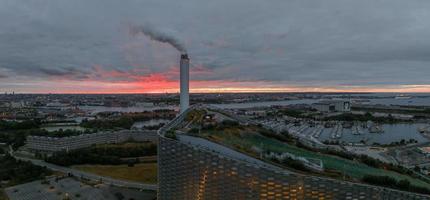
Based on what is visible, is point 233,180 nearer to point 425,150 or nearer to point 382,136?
point 425,150

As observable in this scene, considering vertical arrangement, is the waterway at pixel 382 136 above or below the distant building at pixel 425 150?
below

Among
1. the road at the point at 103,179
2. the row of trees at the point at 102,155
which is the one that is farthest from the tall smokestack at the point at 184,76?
the row of trees at the point at 102,155

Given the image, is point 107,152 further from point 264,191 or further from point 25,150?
point 264,191

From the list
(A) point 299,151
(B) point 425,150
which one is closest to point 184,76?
(A) point 299,151

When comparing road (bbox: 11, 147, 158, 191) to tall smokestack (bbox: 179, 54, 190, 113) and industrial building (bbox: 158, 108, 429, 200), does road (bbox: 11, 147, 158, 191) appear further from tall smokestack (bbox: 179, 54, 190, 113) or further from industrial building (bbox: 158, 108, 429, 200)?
industrial building (bbox: 158, 108, 429, 200)

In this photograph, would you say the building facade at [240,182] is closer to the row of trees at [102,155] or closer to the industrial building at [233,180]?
the industrial building at [233,180]

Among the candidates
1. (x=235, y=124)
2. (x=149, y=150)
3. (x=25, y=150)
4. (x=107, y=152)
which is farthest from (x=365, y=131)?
(x=25, y=150)
